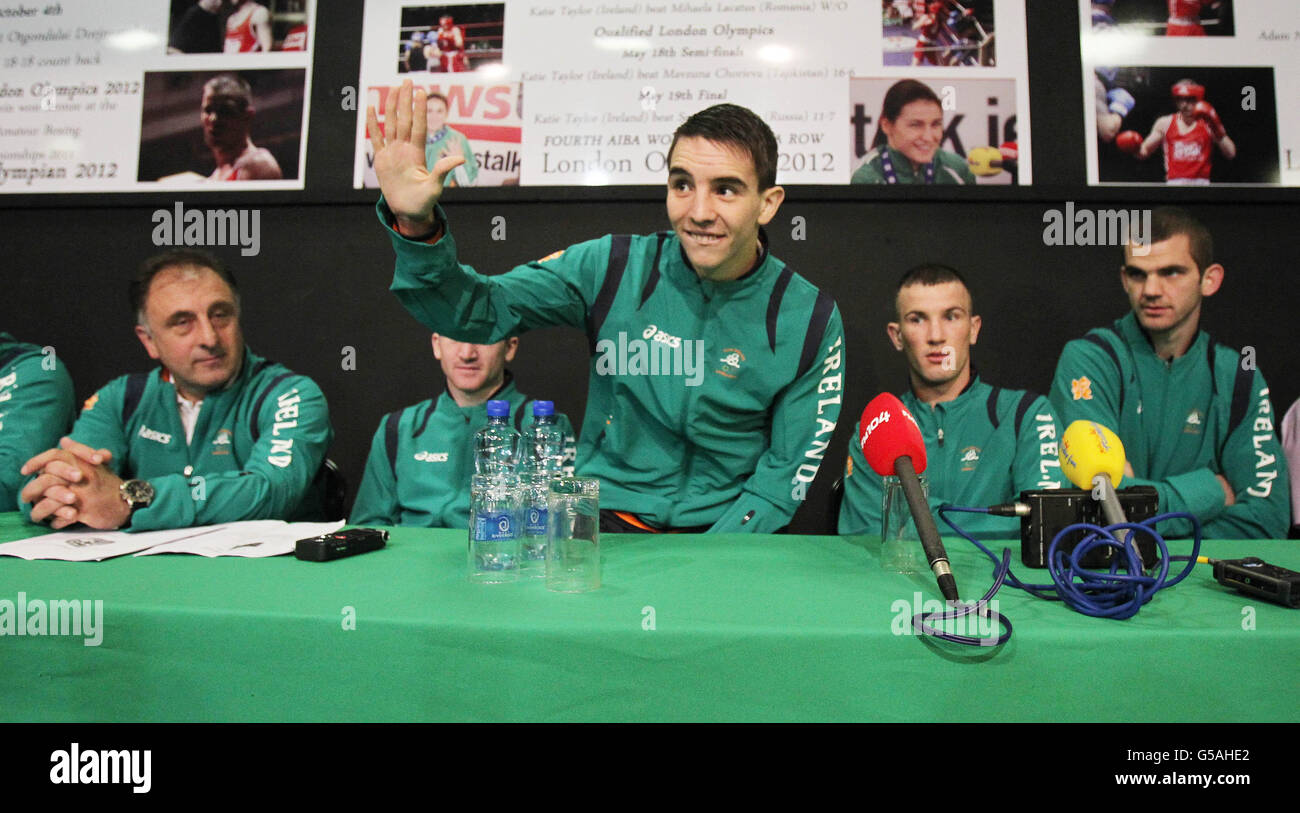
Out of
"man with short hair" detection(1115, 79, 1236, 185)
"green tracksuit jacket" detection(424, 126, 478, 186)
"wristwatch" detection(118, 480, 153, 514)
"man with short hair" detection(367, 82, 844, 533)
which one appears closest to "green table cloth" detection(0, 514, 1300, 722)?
"wristwatch" detection(118, 480, 153, 514)

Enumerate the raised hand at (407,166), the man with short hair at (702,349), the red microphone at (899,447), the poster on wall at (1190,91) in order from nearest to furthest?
the red microphone at (899,447) < the raised hand at (407,166) < the man with short hair at (702,349) < the poster on wall at (1190,91)

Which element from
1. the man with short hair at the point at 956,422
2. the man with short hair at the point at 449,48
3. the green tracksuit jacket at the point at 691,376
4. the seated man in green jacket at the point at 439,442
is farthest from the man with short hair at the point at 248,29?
the man with short hair at the point at 956,422

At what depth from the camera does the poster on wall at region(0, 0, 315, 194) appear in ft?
9.23

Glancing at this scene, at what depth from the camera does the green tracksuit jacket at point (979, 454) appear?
231 cm

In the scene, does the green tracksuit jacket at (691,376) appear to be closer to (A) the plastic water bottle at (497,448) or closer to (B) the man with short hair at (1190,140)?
(A) the plastic water bottle at (497,448)

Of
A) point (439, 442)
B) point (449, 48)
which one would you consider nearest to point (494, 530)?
point (439, 442)

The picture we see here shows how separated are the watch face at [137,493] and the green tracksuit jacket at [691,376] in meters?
0.90

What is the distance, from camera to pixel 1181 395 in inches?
101

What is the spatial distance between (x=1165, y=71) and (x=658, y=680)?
288 centimetres

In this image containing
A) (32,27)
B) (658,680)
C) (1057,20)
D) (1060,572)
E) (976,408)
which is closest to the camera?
(658,680)

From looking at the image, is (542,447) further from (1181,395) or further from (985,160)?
(1181,395)

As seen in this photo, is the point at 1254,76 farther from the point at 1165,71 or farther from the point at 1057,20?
the point at 1057,20

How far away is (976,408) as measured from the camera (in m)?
2.48
